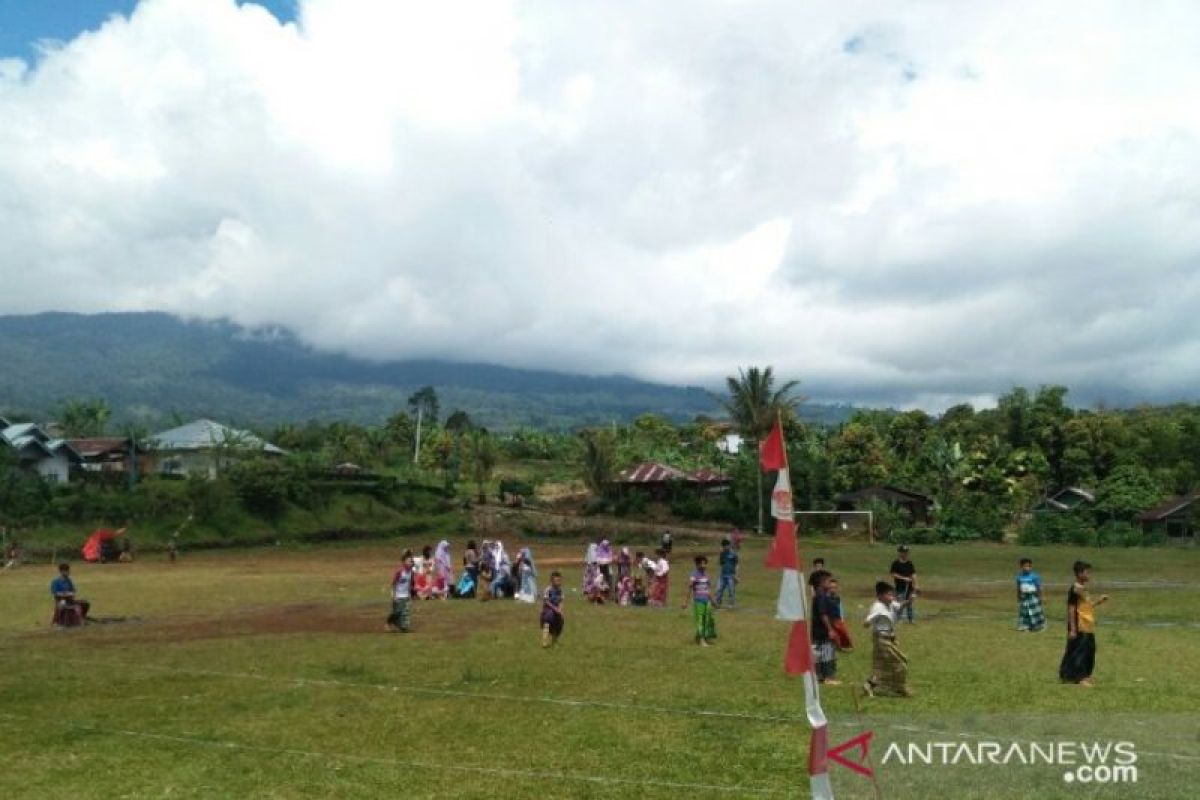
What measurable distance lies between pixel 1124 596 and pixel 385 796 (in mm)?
28635

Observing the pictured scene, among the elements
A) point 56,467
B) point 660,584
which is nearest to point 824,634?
point 660,584

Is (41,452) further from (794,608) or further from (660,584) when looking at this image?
(794,608)

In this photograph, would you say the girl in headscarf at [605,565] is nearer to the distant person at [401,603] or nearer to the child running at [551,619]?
the distant person at [401,603]

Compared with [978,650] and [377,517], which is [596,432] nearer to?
[377,517]

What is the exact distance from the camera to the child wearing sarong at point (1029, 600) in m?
23.7

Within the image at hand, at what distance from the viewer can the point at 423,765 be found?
39.2 feet

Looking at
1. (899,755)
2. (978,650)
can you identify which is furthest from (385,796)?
(978,650)

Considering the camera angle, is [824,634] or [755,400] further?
[755,400]

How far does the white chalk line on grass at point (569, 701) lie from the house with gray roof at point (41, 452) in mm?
67934

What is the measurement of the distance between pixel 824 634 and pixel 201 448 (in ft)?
286

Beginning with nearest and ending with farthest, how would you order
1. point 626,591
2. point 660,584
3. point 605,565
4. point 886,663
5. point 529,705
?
point 529,705
point 886,663
point 660,584
point 626,591
point 605,565

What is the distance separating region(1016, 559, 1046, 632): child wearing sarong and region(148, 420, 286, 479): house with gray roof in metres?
66.8

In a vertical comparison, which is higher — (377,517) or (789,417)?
(789,417)

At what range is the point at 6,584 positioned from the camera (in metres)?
40.8
